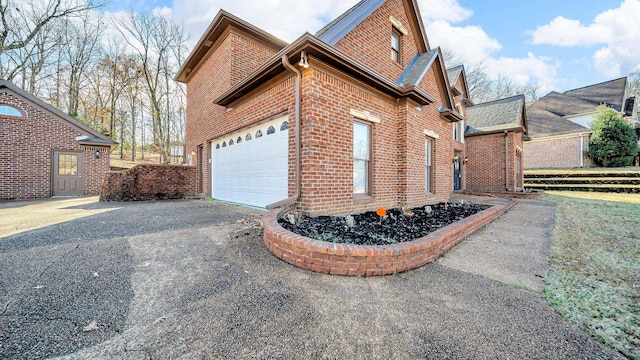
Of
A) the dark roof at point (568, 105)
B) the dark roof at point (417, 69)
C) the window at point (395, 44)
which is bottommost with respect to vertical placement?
the dark roof at point (417, 69)

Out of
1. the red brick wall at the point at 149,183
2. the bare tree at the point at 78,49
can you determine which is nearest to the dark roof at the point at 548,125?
the red brick wall at the point at 149,183

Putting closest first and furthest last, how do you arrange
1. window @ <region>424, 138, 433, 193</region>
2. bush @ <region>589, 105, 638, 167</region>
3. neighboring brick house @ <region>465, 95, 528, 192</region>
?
window @ <region>424, 138, 433, 193</region> < neighboring brick house @ <region>465, 95, 528, 192</region> < bush @ <region>589, 105, 638, 167</region>

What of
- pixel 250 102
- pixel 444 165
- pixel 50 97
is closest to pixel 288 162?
pixel 250 102

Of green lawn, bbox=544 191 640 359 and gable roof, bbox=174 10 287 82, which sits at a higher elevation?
gable roof, bbox=174 10 287 82

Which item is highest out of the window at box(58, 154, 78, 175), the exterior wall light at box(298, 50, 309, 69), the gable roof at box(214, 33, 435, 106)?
the gable roof at box(214, 33, 435, 106)

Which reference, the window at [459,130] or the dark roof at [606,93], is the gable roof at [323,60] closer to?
the window at [459,130]

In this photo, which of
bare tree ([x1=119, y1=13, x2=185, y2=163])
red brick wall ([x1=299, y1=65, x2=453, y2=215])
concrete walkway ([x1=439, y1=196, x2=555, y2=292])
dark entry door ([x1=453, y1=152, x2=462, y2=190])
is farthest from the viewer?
bare tree ([x1=119, y1=13, x2=185, y2=163])

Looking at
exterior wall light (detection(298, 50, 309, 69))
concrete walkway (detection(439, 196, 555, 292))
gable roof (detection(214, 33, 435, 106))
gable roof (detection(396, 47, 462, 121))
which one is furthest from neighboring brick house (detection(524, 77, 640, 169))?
exterior wall light (detection(298, 50, 309, 69))

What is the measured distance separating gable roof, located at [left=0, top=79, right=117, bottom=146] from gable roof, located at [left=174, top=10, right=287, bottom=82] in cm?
A: 608

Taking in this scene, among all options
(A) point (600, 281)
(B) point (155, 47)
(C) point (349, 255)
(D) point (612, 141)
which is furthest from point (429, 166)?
(B) point (155, 47)

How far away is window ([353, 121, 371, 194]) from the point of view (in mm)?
5723

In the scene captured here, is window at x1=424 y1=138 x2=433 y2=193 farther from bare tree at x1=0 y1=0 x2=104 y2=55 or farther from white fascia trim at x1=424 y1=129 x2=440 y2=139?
bare tree at x1=0 y1=0 x2=104 y2=55

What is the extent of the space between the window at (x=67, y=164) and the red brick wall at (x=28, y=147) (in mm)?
297

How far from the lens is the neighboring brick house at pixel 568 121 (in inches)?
755
